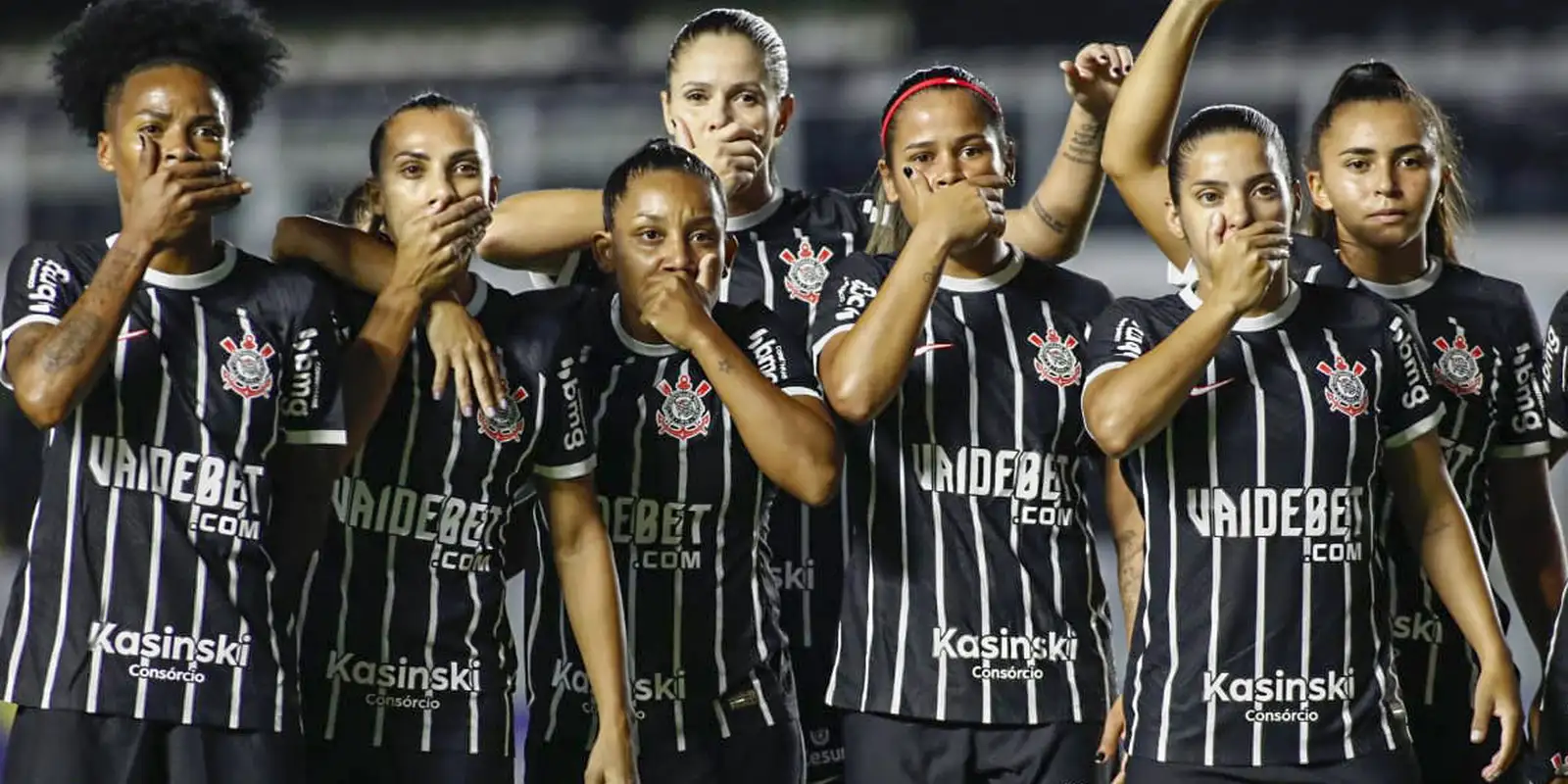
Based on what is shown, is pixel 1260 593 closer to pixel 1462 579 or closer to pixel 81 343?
pixel 1462 579

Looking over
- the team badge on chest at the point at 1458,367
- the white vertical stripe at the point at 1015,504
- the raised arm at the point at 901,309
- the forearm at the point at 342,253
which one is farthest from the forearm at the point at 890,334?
the team badge on chest at the point at 1458,367

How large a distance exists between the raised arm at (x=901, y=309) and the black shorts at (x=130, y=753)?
1.06 meters

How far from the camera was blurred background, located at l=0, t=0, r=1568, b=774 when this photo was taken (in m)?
10.0

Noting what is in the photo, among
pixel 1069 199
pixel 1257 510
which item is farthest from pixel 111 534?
pixel 1069 199

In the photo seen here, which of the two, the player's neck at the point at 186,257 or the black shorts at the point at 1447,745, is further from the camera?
the black shorts at the point at 1447,745

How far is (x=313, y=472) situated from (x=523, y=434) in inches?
14.0

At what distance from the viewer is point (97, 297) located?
295 cm

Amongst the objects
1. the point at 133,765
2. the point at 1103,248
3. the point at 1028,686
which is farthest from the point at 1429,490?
the point at 1103,248

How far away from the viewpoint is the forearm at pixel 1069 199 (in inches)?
154

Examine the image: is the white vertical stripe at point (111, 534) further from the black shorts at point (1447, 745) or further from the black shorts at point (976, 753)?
the black shorts at point (1447, 745)

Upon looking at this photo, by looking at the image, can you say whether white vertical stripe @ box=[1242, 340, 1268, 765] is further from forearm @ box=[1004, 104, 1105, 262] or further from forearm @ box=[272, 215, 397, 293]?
forearm @ box=[272, 215, 397, 293]

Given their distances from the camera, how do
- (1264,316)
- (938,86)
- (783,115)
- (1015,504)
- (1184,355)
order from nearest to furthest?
(1184,355)
(1264,316)
(1015,504)
(938,86)
(783,115)

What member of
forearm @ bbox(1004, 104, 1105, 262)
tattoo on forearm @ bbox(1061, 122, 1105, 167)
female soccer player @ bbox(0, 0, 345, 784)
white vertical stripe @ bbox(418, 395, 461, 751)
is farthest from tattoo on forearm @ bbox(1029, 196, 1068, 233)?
female soccer player @ bbox(0, 0, 345, 784)

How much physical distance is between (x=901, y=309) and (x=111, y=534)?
4.17 feet
